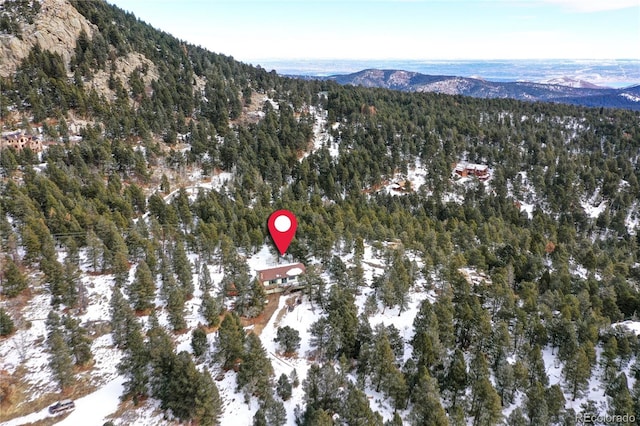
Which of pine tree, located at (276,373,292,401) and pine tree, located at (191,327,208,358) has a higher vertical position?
pine tree, located at (191,327,208,358)

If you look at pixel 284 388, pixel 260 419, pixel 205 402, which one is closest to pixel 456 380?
pixel 284 388

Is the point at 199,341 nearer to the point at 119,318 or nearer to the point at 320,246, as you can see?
the point at 119,318

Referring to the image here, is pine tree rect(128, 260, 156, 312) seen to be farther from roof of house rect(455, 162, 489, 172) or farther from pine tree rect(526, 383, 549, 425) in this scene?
roof of house rect(455, 162, 489, 172)

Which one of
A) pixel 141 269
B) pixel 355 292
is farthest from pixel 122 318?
pixel 355 292

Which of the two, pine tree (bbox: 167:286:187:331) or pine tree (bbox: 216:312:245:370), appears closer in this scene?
pine tree (bbox: 216:312:245:370)

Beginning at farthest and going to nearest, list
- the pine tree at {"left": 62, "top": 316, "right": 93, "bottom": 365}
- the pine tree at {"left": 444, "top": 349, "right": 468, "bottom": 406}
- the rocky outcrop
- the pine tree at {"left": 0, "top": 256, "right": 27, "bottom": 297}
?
the rocky outcrop < the pine tree at {"left": 0, "top": 256, "right": 27, "bottom": 297} < the pine tree at {"left": 62, "top": 316, "right": 93, "bottom": 365} < the pine tree at {"left": 444, "top": 349, "right": 468, "bottom": 406}

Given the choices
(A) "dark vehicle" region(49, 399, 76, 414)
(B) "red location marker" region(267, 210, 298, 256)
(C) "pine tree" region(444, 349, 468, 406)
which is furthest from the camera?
(B) "red location marker" region(267, 210, 298, 256)

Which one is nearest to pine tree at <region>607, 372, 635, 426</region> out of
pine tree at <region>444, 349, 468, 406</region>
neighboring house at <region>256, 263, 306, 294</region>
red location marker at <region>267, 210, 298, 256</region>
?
pine tree at <region>444, 349, 468, 406</region>
